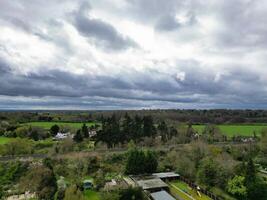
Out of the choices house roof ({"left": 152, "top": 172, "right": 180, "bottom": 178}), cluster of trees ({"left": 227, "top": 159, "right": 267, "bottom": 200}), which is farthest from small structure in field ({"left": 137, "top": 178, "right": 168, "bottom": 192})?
cluster of trees ({"left": 227, "top": 159, "right": 267, "bottom": 200})

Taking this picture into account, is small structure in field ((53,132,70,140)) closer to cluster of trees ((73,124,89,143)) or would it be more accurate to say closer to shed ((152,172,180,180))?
cluster of trees ((73,124,89,143))

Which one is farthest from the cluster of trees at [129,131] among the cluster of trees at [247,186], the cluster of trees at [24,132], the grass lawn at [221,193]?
the cluster of trees at [247,186]

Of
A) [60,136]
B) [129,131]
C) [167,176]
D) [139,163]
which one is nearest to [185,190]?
[167,176]

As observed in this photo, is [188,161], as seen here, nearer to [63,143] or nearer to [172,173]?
[172,173]

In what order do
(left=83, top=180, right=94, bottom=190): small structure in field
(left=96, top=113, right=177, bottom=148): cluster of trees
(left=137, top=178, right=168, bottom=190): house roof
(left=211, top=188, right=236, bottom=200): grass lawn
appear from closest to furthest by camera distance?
(left=211, top=188, right=236, bottom=200): grass lawn → (left=137, top=178, right=168, bottom=190): house roof → (left=83, top=180, right=94, bottom=190): small structure in field → (left=96, top=113, right=177, bottom=148): cluster of trees

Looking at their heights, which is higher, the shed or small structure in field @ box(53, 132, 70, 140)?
small structure in field @ box(53, 132, 70, 140)

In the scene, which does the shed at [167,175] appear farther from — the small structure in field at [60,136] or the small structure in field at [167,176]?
the small structure in field at [60,136]

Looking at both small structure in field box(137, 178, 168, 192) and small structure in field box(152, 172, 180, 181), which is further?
small structure in field box(152, 172, 180, 181)
